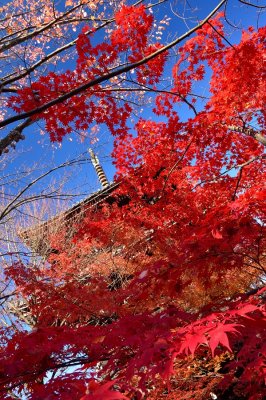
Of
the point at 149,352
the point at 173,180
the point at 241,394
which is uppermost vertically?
the point at 173,180

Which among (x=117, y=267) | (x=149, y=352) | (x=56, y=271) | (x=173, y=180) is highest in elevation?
(x=173, y=180)

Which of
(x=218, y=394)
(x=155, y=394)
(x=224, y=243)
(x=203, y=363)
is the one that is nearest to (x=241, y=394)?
(x=218, y=394)

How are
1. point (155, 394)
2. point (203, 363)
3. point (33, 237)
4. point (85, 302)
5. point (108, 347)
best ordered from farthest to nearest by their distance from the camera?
point (33, 237)
point (203, 363)
point (85, 302)
point (155, 394)
point (108, 347)

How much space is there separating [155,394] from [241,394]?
73.5 inches

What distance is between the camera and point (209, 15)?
3.60 m

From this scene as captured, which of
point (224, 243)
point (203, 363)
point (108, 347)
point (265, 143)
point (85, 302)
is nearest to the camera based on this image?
point (108, 347)

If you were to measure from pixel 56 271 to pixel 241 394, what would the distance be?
248 inches

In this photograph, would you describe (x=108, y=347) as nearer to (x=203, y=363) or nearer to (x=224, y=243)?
(x=224, y=243)

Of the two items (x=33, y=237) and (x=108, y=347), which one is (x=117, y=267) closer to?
(x=33, y=237)

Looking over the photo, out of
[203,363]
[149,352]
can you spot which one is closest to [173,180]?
[203,363]

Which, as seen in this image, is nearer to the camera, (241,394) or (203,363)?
(241,394)

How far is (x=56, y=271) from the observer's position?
10633 mm

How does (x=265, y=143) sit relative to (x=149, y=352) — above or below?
above

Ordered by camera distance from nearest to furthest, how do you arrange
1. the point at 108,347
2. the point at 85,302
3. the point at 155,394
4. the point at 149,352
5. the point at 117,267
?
the point at 149,352 → the point at 108,347 → the point at 155,394 → the point at 85,302 → the point at 117,267
